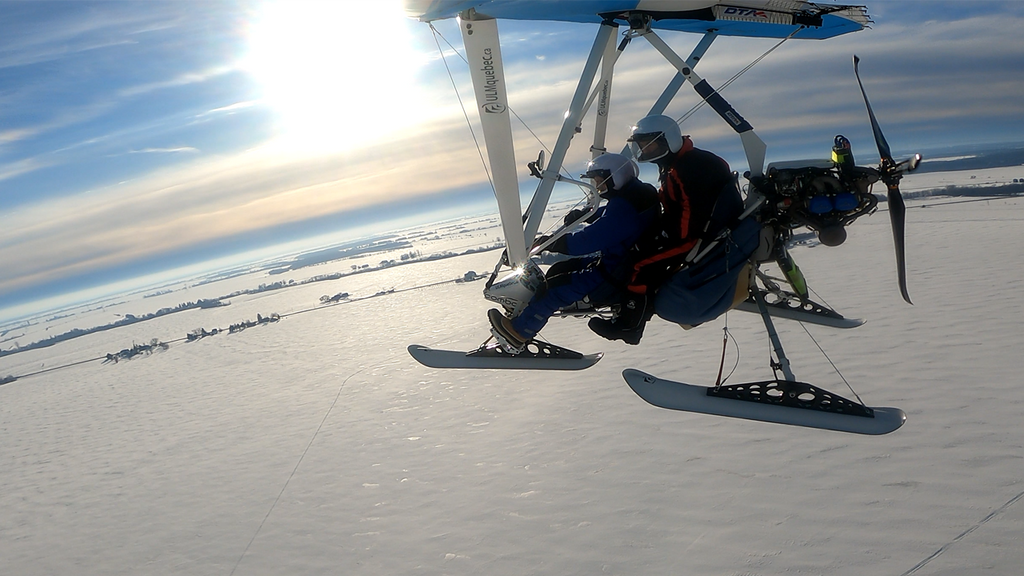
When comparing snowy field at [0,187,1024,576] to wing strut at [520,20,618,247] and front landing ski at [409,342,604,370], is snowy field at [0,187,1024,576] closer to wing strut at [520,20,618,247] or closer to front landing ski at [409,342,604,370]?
front landing ski at [409,342,604,370]

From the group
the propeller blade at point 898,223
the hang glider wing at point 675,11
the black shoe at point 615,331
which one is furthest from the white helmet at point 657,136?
the propeller blade at point 898,223

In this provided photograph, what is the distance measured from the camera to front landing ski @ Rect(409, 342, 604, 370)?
549 cm

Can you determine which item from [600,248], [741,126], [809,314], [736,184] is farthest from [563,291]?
[809,314]

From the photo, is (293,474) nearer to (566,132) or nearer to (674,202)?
(566,132)

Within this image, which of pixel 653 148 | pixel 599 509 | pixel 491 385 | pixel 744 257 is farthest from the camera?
pixel 491 385

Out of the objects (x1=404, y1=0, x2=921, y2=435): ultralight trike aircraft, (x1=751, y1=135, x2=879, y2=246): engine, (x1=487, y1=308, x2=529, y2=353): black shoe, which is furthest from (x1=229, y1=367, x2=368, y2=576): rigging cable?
(x1=751, y1=135, x2=879, y2=246): engine

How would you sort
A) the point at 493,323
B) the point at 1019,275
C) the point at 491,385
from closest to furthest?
the point at 493,323 → the point at 1019,275 → the point at 491,385

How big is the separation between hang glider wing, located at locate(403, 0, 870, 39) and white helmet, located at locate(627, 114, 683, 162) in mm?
1426

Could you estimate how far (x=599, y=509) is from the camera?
36.6 feet

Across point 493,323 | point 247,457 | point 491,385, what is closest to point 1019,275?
point 491,385

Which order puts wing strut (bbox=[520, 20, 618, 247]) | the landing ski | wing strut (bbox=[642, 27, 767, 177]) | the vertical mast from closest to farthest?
wing strut (bbox=[642, 27, 767, 177]) < the vertical mast < wing strut (bbox=[520, 20, 618, 247]) < the landing ski

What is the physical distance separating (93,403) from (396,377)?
21186 mm

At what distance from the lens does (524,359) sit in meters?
5.61

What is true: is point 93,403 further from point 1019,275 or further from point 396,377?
point 1019,275
